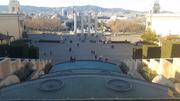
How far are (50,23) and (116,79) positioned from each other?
363ft

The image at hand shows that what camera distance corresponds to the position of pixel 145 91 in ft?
14.3

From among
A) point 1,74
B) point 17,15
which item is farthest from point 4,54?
point 17,15

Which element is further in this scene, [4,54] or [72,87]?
[4,54]

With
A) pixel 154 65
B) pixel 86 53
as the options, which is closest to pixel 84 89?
pixel 154 65

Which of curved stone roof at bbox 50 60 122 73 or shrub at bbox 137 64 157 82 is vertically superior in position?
curved stone roof at bbox 50 60 122 73

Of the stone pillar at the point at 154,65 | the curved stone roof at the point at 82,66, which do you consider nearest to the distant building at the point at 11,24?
the stone pillar at the point at 154,65

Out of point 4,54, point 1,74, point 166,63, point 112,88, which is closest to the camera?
point 112,88

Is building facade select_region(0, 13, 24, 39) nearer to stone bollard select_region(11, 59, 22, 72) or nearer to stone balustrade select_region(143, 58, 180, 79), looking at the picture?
stone bollard select_region(11, 59, 22, 72)

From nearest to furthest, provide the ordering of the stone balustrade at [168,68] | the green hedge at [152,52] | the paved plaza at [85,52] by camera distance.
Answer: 1. the stone balustrade at [168,68]
2. the green hedge at [152,52]
3. the paved plaza at [85,52]

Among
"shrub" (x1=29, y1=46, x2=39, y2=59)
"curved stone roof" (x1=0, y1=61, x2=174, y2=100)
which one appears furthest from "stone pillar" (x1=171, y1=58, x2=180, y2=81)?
"shrub" (x1=29, y1=46, x2=39, y2=59)

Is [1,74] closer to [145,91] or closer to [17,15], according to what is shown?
[145,91]

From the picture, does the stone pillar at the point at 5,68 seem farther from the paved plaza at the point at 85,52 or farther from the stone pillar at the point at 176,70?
the paved plaza at the point at 85,52

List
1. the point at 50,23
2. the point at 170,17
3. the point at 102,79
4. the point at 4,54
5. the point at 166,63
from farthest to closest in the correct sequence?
the point at 50,23 → the point at 170,17 → the point at 4,54 → the point at 166,63 → the point at 102,79

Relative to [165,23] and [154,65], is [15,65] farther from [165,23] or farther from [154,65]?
[165,23]
